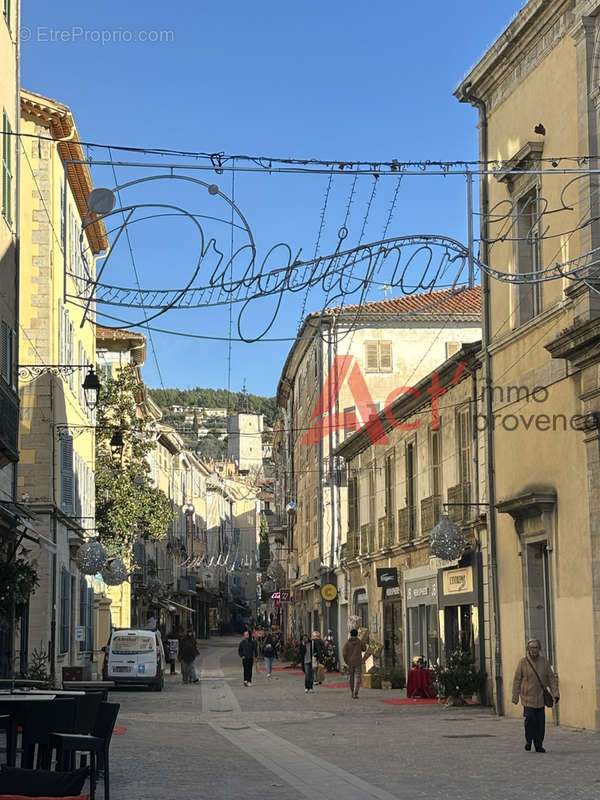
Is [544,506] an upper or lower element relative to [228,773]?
upper

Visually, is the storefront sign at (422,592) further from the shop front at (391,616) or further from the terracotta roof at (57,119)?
the terracotta roof at (57,119)

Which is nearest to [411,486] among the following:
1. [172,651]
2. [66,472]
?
[66,472]

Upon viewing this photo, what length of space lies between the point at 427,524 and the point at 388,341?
744 inches

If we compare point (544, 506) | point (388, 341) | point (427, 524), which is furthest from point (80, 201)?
point (544, 506)

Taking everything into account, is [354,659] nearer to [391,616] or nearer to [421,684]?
[421,684]

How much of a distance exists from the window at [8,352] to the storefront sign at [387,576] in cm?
1647

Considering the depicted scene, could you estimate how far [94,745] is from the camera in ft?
35.9

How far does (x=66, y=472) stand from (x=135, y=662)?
18.9ft

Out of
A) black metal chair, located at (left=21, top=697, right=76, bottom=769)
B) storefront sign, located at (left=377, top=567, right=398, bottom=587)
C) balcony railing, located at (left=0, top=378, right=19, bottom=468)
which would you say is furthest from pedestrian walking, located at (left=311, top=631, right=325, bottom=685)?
black metal chair, located at (left=21, top=697, right=76, bottom=769)

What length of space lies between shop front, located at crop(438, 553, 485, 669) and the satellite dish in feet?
54.5

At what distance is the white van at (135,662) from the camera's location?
121ft

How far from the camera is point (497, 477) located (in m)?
25.2

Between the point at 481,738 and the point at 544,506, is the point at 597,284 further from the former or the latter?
the point at 481,738

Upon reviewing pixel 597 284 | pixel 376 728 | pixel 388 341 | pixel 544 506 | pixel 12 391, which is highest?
pixel 388 341
